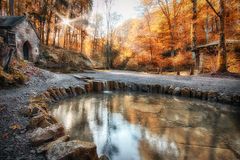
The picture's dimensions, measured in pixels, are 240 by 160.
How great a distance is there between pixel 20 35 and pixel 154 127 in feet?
51.8

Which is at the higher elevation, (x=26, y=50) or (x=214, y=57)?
(x=26, y=50)

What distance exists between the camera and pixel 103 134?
4367 millimetres

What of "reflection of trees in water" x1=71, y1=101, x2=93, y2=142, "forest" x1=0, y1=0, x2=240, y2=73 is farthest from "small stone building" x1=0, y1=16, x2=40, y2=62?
"reflection of trees in water" x1=71, y1=101, x2=93, y2=142

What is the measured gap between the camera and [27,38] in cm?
1611

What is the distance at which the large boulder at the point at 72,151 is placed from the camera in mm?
2109

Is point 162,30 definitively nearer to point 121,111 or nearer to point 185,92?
point 185,92

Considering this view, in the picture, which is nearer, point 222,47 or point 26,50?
point 222,47

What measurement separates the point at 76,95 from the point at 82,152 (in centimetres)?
639

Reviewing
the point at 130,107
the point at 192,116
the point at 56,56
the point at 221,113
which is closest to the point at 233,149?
the point at 192,116

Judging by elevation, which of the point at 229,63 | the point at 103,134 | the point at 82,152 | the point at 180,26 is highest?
the point at 180,26

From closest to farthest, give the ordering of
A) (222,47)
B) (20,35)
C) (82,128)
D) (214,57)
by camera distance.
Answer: (82,128) < (222,47) < (214,57) < (20,35)

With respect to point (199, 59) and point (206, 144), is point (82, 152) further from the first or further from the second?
point (199, 59)

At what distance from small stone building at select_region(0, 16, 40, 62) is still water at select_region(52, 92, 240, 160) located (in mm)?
10640

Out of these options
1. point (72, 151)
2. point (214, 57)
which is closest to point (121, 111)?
point (72, 151)
